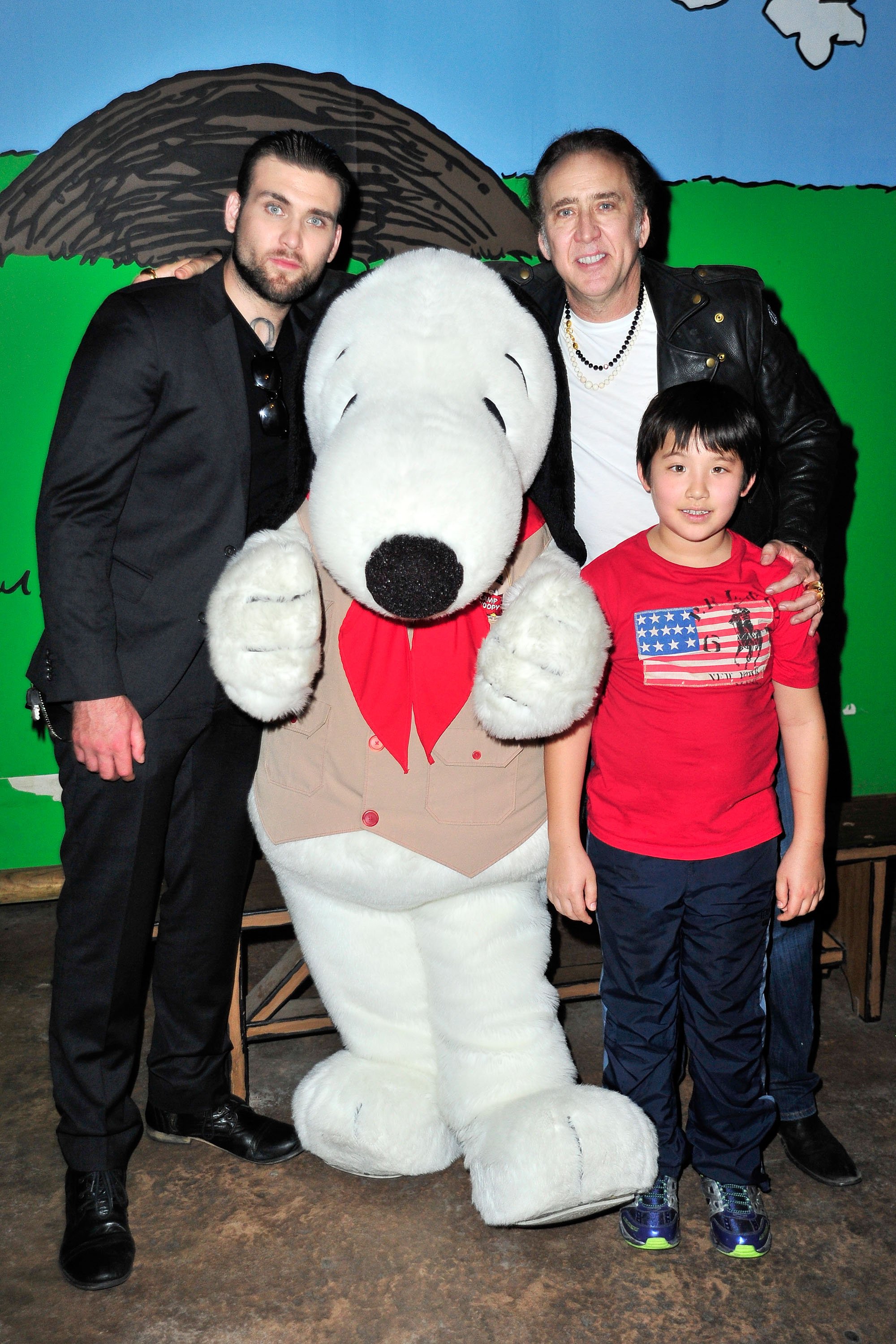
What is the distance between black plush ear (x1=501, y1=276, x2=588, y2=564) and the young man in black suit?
44 centimetres

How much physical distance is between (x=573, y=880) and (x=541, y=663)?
468 mm

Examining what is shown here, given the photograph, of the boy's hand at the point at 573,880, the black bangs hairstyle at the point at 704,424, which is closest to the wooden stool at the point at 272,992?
the boy's hand at the point at 573,880

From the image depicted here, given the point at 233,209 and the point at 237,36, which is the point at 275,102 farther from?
the point at 233,209

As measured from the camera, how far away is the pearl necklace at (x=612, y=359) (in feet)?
6.65

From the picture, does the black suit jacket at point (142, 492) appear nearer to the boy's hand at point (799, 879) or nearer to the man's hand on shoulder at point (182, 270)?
the man's hand on shoulder at point (182, 270)

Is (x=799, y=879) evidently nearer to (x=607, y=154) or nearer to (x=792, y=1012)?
(x=792, y=1012)

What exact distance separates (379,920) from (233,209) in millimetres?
1354

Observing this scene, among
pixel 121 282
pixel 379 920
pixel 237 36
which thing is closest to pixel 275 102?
pixel 237 36

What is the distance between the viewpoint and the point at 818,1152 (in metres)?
2.10

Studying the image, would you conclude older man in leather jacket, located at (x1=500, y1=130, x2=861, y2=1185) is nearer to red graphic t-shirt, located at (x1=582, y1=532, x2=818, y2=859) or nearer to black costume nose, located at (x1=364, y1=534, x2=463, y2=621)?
red graphic t-shirt, located at (x1=582, y1=532, x2=818, y2=859)

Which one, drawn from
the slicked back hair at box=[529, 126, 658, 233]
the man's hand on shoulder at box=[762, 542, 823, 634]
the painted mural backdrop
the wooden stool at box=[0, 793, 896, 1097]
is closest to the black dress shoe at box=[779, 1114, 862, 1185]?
the wooden stool at box=[0, 793, 896, 1097]

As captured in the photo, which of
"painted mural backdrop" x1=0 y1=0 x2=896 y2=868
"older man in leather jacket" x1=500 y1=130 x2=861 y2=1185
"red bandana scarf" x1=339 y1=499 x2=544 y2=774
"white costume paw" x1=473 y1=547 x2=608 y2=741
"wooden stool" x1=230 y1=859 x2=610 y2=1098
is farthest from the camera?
"painted mural backdrop" x1=0 y1=0 x2=896 y2=868

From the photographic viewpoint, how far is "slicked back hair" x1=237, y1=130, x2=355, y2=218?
6.08 ft

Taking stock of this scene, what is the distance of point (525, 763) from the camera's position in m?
1.83
